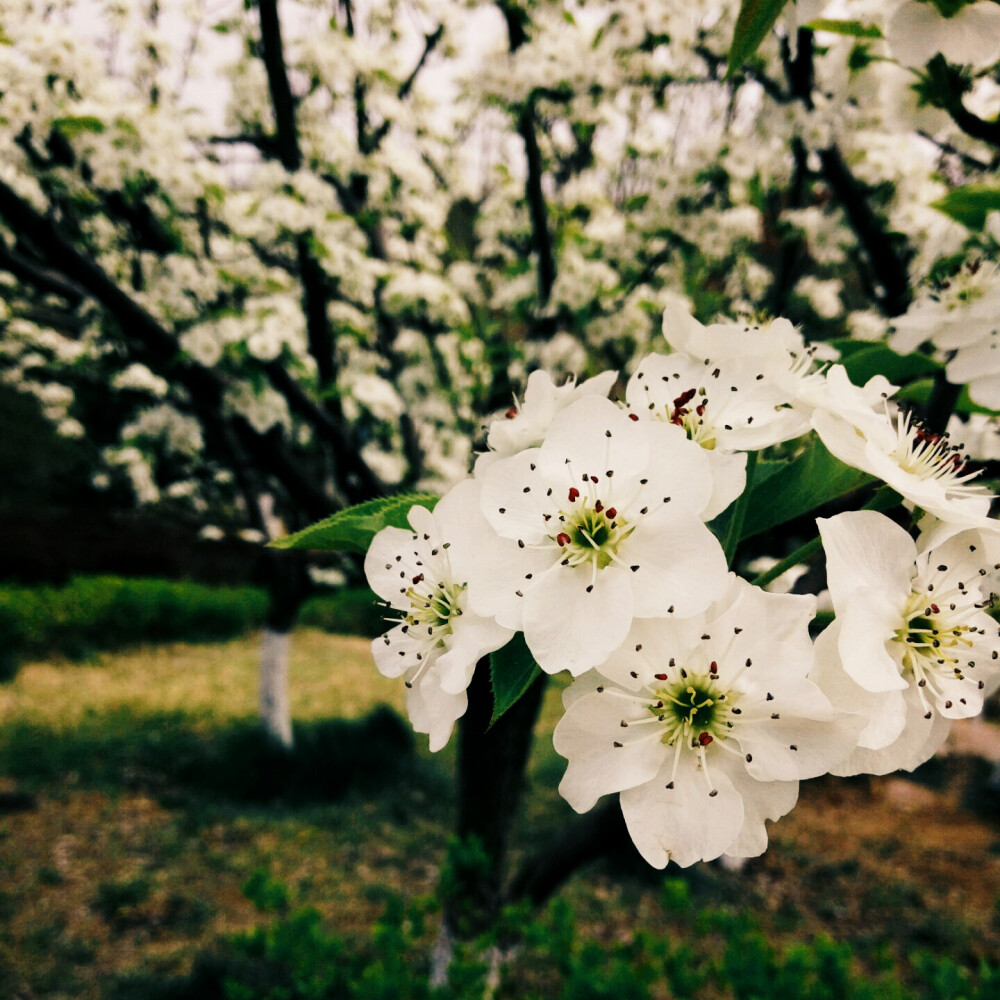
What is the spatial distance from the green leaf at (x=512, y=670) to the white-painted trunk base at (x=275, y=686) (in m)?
5.00

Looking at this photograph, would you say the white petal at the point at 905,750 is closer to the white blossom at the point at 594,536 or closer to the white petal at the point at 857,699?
the white petal at the point at 857,699

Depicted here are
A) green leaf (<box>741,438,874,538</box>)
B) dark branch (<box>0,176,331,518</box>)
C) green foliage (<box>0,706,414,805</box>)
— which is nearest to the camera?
green leaf (<box>741,438,874,538</box>)

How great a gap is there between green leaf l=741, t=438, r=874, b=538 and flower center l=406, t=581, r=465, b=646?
28cm

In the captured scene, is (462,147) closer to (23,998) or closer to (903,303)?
(903,303)

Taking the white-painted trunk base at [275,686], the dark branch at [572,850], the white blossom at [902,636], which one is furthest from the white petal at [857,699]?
the white-painted trunk base at [275,686]

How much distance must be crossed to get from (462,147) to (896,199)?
3771mm

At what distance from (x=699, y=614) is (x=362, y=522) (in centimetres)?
31

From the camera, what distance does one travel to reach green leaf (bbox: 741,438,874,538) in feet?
1.98

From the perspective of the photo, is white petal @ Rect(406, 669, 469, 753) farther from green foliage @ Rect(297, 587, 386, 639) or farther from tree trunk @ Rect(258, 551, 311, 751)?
green foliage @ Rect(297, 587, 386, 639)

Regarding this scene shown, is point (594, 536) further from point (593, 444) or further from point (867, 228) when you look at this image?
point (867, 228)

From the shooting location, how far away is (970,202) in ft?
3.24

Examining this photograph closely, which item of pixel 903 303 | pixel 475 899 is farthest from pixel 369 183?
pixel 475 899

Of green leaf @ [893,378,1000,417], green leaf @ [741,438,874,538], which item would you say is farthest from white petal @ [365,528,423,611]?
green leaf @ [893,378,1000,417]

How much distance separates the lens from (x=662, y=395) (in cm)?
66
